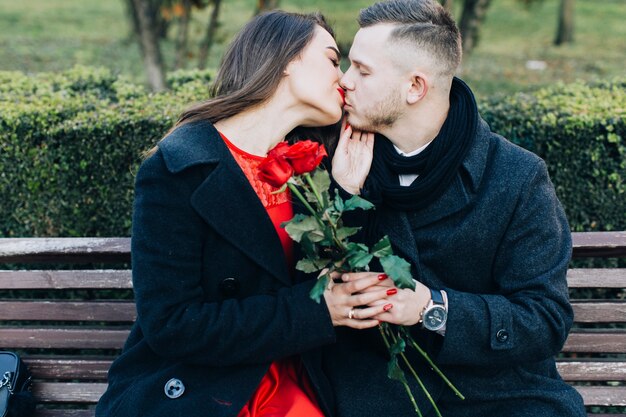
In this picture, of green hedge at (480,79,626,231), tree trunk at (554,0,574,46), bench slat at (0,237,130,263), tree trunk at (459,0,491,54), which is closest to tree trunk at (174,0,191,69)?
tree trunk at (459,0,491,54)

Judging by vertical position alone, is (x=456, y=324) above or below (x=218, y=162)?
below

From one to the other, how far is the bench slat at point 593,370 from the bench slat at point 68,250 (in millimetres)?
1985

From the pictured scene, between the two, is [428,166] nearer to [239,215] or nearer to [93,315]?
[239,215]

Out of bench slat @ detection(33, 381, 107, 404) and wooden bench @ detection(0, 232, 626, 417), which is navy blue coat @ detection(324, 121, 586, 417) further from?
bench slat @ detection(33, 381, 107, 404)

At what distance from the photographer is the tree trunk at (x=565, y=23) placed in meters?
17.4

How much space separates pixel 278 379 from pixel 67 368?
3.93 ft

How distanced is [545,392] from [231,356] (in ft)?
3.74

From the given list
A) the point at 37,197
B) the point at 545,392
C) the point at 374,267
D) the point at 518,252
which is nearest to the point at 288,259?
the point at 374,267

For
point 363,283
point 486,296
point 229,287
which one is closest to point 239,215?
point 229,287

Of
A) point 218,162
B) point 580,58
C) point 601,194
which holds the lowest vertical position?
point 580,58

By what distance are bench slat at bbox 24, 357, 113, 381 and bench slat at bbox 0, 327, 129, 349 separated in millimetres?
63

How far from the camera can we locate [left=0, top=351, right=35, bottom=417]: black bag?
10.2 feet

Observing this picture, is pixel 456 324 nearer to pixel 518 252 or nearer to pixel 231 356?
pixel 518 252

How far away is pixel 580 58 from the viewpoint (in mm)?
15766
